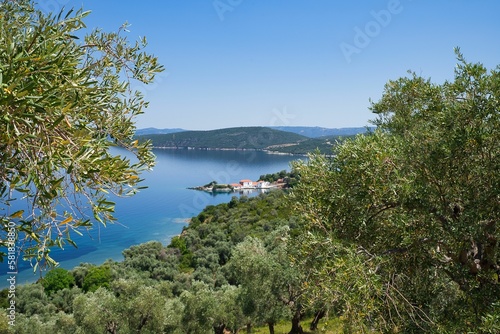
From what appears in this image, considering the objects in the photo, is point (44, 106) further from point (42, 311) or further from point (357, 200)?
point (42, 311)

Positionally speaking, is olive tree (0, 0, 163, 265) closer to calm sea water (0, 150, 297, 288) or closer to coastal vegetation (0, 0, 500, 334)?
coastal vegetation (0, 0, 500, 334)

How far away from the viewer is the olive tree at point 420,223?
574 cm

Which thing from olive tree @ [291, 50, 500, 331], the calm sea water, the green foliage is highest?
olive tree @ [291, 50, 500, 331]

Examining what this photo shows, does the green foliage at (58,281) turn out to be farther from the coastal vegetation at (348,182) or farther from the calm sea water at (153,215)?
the coastal vegetation at (348,182)

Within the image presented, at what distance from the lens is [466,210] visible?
586cm

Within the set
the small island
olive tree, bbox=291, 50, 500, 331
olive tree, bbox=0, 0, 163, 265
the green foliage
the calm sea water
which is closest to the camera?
olive tree, bbox=0, 0, 163, 265

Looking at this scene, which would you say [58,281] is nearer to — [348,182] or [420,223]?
[348,182]

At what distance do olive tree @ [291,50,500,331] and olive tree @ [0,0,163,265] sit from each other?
3785 mm

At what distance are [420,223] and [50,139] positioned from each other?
21.0ft

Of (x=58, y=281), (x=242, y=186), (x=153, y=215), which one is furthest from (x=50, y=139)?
(x=242, y=186)

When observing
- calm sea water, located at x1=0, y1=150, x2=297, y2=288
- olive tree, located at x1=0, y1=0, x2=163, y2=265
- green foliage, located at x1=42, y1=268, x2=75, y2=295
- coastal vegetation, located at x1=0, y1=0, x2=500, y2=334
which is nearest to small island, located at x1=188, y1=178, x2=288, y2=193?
calm sea water, located at x1=0, y1=150, x2=297, y2=288

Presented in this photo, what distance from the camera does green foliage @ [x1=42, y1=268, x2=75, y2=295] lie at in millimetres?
38309

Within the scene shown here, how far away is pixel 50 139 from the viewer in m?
3.23

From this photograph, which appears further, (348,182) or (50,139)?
(348,182)
